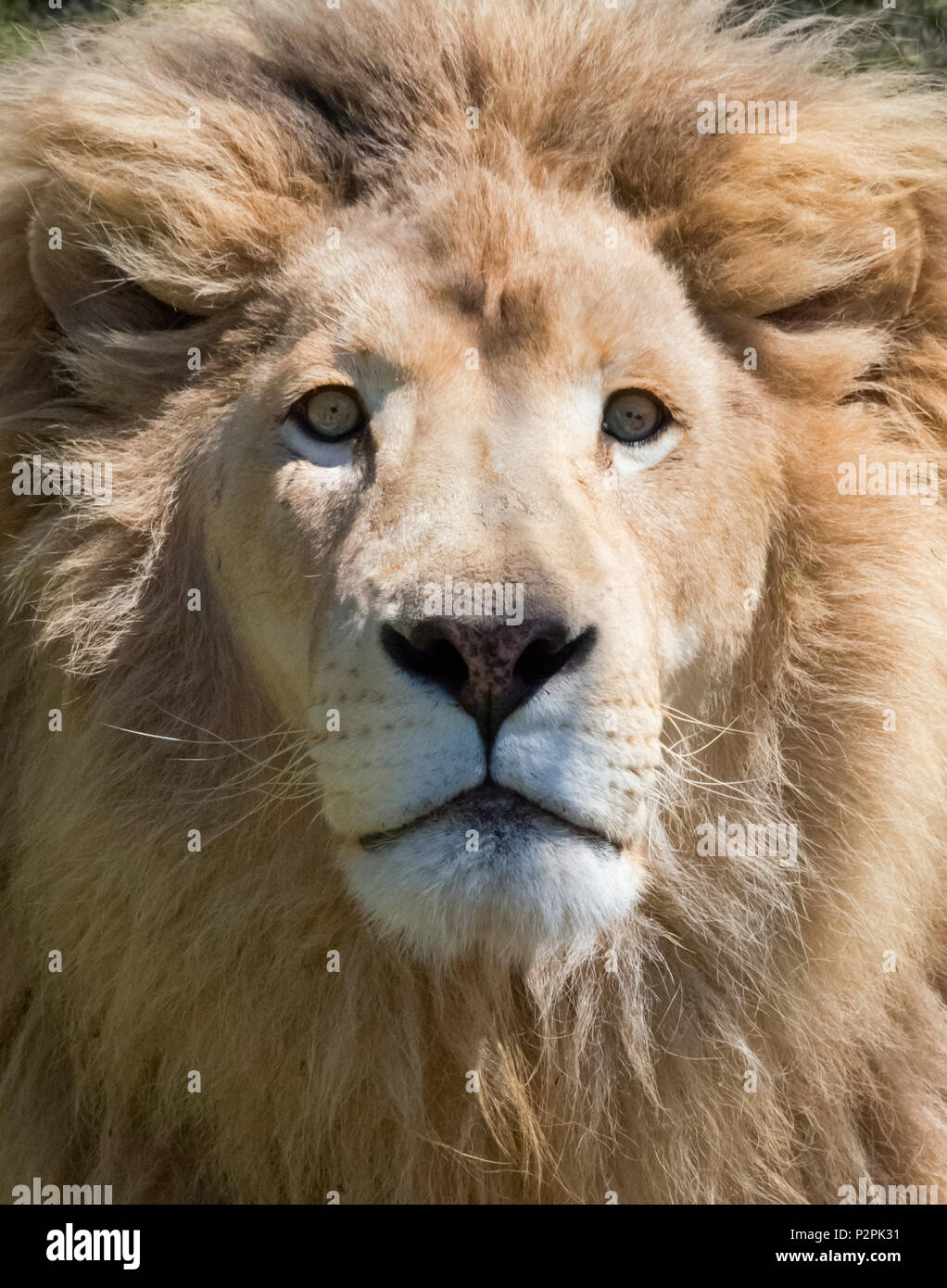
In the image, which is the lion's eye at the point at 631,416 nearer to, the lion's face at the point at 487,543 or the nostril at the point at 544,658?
the lion's face at the point at 487,543

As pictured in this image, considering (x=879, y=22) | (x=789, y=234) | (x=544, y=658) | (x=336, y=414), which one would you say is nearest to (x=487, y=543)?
(x=544, y=658)

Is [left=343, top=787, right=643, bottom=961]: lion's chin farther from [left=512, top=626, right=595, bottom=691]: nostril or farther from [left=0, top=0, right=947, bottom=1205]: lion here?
→ [left=0, top=0, right=947, bottom=1205]: lion

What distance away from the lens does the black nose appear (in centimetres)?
236

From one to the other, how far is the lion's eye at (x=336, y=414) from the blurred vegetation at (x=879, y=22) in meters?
1.92

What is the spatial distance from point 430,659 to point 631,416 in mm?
698

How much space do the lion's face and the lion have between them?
0.01 m

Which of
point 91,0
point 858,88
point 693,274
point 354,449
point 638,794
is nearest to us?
point 638,794

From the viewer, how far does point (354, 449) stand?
2.81 metres

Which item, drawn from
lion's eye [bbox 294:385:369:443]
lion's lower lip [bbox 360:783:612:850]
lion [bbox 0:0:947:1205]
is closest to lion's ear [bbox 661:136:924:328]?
lion [bbox 0:0:947:1205]

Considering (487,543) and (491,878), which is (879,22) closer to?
(487,543)

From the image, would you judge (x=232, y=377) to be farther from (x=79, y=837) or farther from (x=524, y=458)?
(x=79, y=837)

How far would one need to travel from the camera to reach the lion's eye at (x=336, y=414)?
282 centimetres
